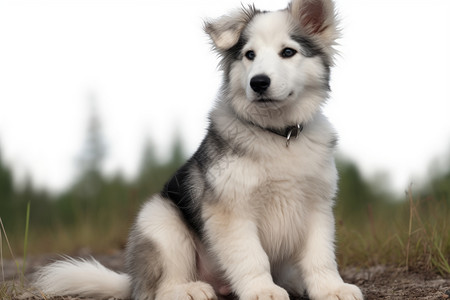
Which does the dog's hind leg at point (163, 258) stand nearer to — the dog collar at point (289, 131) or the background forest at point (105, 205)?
the dog collar at point (289, 131)

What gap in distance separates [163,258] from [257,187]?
888 mm

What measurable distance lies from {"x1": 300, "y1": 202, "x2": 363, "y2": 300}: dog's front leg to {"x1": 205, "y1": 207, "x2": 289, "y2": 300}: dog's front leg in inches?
11.6

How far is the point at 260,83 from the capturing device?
141 inches

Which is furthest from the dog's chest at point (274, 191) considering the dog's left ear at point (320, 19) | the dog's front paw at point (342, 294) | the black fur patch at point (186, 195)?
the dog's left ear at point (320, 19)

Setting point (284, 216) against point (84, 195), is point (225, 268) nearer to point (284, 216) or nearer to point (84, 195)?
point (284, 216)

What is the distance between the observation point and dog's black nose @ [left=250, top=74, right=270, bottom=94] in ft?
11.7

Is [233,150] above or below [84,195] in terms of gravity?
above

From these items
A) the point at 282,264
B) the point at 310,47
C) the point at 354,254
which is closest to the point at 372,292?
the point at 282,264

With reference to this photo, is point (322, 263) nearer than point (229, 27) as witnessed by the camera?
Yes

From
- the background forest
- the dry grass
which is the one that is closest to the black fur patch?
the dry grass

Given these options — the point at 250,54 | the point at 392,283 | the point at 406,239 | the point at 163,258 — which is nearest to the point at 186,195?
the point at 163,258

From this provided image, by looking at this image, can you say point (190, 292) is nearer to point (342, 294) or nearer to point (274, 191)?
point (274, 191)

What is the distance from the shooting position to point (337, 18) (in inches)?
164

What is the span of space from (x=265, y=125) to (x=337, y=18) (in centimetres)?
102
